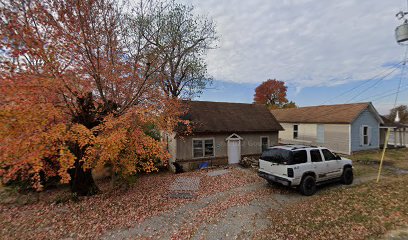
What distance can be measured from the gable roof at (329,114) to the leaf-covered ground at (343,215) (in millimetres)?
11461

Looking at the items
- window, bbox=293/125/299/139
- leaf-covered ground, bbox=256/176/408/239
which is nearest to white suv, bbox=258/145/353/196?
leaf-covered ground, bbox=256/176/408/239

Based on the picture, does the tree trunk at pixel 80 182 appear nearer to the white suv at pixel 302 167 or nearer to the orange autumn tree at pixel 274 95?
the white suv at pixel 302 167

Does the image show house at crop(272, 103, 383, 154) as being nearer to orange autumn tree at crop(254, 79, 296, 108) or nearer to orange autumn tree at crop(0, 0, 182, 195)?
orange autumn tree at crop(0, 0, 182, 195)

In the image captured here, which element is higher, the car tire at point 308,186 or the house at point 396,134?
the house at point 396,134

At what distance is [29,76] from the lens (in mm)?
6699

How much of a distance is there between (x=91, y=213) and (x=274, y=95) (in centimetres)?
4951

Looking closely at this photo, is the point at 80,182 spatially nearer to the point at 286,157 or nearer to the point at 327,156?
the point at 286,157

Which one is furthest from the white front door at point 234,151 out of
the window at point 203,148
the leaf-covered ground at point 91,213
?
the leaf-covered ground at point 91,213

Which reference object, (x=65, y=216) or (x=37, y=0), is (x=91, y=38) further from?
(x=65, y=216)

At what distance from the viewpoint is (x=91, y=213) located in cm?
736

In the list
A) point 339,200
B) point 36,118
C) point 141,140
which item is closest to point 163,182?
point 141,140

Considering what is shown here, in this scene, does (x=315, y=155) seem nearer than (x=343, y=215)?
No

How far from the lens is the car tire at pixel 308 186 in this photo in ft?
28.3

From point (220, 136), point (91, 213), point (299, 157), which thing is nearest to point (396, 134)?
point (220, 136)
